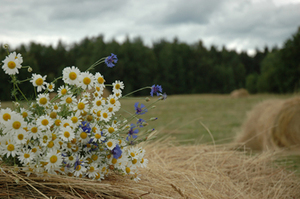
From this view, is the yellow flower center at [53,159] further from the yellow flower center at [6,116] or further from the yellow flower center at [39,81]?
the yellow flower center at [39,81]

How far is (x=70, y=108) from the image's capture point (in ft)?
4.88

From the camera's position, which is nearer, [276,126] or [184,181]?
[184,181]

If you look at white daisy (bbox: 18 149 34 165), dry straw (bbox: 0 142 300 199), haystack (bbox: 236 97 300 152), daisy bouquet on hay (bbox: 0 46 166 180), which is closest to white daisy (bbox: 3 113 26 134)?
daisy bouquet on hay (bbox: 0 46 166 180)

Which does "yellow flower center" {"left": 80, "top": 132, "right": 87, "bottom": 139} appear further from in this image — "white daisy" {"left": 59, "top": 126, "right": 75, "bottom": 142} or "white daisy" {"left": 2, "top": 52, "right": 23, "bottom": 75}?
"white daisy" {"left": 2, "top": 52, "right": 23, "bottom": 75}

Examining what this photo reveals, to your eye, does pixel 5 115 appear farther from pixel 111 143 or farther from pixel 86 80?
pixel 111 143

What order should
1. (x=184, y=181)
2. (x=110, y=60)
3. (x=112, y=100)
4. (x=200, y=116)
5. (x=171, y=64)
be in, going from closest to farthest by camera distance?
(x=112, y=100) → (x=110, y=60) → (x=184, y=181) → (x=200, y=116) → (x=171, y=64)

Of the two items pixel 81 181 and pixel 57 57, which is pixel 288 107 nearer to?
pixel 81 181

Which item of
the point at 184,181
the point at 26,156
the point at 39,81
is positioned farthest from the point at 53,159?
the point at 184,181

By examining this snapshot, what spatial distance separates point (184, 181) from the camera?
84.0 inches

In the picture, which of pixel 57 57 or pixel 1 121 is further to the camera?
pixel 57 57

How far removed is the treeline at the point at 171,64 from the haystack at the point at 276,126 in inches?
925

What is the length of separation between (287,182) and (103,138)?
2063 mm

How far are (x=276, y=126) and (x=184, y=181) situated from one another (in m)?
3.68

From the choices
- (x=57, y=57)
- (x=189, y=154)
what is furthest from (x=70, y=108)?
(x=57, y=57)
